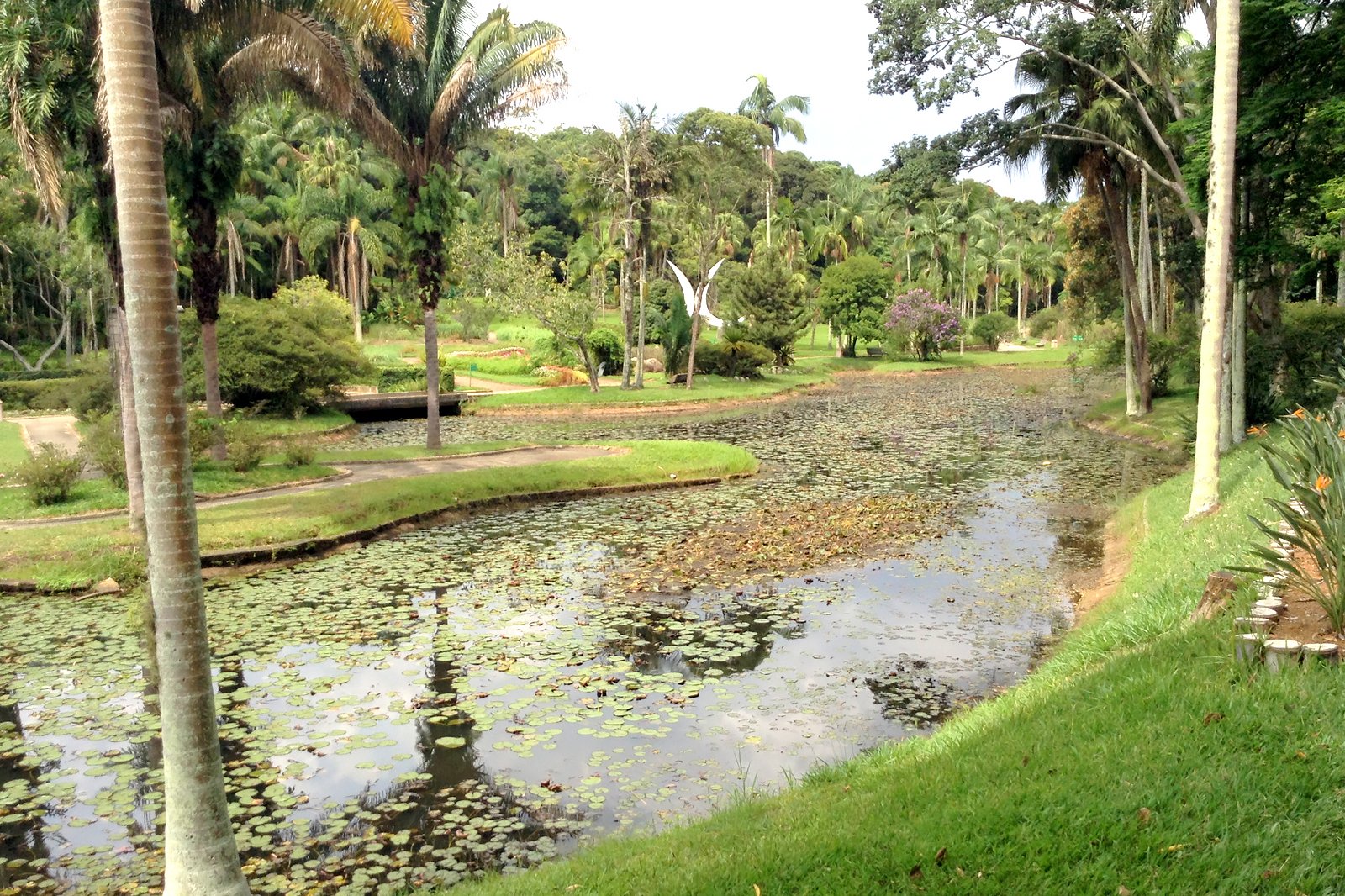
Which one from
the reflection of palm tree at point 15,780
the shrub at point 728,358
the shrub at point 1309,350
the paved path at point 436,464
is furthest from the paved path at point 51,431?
the shrub at point 1309,350

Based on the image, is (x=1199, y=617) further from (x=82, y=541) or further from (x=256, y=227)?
(x=256, y=227)

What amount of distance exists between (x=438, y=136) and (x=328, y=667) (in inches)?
635

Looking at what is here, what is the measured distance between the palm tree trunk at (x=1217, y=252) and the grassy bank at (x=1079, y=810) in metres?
6.89

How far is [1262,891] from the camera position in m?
4.31

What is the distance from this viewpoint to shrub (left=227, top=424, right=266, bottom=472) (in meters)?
19.5

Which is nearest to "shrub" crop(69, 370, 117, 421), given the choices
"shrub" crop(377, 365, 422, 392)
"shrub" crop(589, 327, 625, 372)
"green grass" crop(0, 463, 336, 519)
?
"green grass" crop(0, 463, 336, 519)

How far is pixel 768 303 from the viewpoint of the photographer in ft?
162

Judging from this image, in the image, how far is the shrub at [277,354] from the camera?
96.6ft

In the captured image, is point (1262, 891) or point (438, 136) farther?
point (438, 136)

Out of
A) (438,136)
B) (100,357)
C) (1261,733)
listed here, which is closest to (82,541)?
(438,136)

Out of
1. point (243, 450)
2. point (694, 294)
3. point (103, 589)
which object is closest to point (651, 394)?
point (694, 294)

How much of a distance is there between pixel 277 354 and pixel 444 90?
1142 cm

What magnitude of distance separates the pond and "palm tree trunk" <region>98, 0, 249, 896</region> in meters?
1.07

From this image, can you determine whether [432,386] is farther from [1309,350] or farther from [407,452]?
[1309,350]
